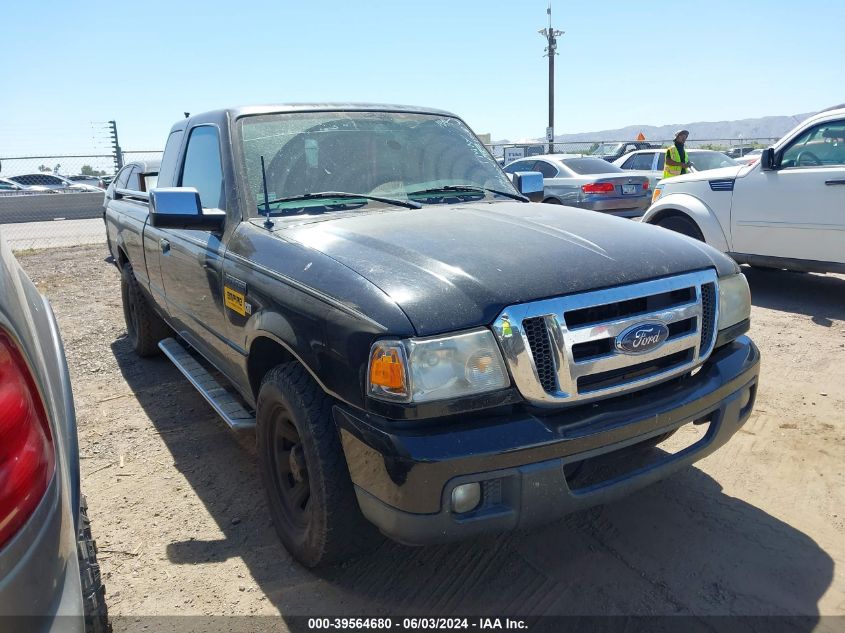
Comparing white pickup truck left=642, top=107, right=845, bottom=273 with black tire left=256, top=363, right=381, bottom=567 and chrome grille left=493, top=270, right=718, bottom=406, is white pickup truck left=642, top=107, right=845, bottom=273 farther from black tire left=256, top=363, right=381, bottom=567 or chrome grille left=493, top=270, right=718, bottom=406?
black tire left=256, top=363, right=381, bottom=567

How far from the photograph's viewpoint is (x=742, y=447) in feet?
11.5

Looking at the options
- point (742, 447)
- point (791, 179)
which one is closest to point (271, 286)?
point (742, 447)

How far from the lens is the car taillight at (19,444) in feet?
3.91

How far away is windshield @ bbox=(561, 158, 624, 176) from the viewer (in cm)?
1104

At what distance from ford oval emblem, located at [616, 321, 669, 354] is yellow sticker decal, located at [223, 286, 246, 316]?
1.58 metres

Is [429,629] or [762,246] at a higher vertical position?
[762,246]

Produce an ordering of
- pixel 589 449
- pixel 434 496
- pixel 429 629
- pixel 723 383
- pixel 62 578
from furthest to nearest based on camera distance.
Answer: pixel 723 383 < pixel 429 629 < pixel 589 449 < pixel 434 496 < pixel 62 578

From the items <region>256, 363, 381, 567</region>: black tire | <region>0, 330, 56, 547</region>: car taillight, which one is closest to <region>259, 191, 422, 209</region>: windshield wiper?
<region>256, 363, 381, 567</region>: black tire

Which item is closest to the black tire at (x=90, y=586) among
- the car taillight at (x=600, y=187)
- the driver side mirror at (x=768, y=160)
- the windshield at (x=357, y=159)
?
the windshield at (x=357, y=159)

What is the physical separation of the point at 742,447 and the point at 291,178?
8.93ft

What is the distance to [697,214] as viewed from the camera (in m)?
7.02

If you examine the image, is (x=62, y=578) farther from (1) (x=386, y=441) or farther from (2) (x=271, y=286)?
(2) (x=271, y=286)

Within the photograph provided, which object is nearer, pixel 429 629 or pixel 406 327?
pixel 406 327

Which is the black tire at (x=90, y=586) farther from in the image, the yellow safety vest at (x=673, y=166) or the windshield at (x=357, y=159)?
the yellow safety vest at (x=673, y=166)
